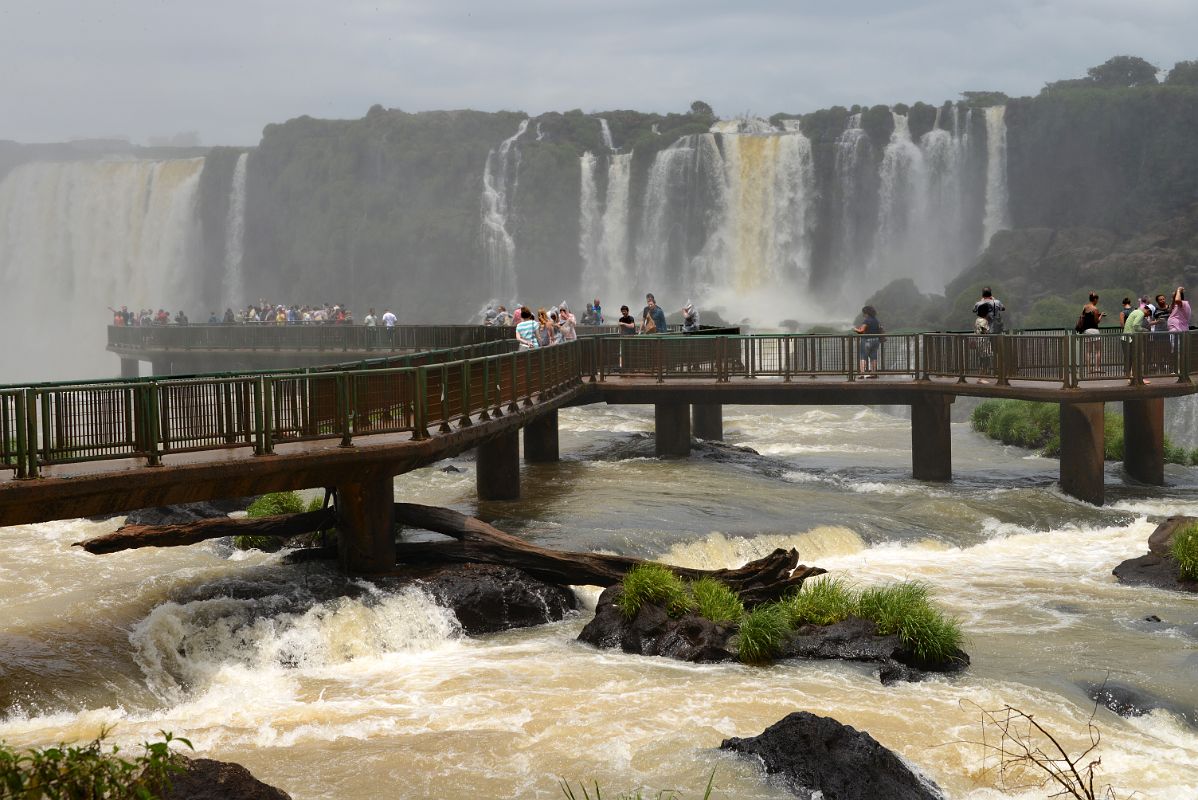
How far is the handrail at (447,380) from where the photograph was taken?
47.5 feet

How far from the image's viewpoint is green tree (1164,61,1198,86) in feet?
232

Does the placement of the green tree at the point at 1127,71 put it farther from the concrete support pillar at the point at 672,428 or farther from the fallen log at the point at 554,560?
the fallen log at the point at 554,560

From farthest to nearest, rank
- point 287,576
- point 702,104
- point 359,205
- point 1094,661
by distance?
point 702,104 → point 359,205 → point 287,576 → point 1094,661

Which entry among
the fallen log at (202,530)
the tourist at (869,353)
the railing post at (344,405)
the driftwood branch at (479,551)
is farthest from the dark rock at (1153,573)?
the fallen log at (202,530)

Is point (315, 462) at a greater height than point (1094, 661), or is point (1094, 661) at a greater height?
point (315, 462)

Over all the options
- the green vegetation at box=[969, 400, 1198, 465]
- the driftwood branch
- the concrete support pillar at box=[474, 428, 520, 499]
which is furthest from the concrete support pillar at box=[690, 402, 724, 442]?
the driftwood branch

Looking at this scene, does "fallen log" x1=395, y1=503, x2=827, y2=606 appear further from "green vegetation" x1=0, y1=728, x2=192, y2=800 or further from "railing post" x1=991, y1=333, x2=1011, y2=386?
"railing post" x1=991, y1=333, x2=1011, y2=386

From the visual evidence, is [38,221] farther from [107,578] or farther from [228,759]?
[228,759]

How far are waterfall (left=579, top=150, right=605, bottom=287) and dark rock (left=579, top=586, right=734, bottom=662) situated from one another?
61.5 meters

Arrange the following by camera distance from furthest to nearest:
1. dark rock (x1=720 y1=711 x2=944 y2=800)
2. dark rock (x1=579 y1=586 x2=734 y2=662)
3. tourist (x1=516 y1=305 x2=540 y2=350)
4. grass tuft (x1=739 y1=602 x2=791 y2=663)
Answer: tourist (x1=516 y1=305 x2=540 y2=350)
dark rock (x1=579 y1=586 x2=734 y2=662)
grass tuft (x1=739 y1=602 x2=791 y2=663)
dark rock (x1=720 y1=711 x2=944 y2=800)

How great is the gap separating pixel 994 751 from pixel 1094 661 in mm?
3790

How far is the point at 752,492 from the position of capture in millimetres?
26078

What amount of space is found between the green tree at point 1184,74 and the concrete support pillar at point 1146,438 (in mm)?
46869

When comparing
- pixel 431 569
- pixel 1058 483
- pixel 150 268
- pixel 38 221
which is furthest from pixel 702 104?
pixel 431 569
